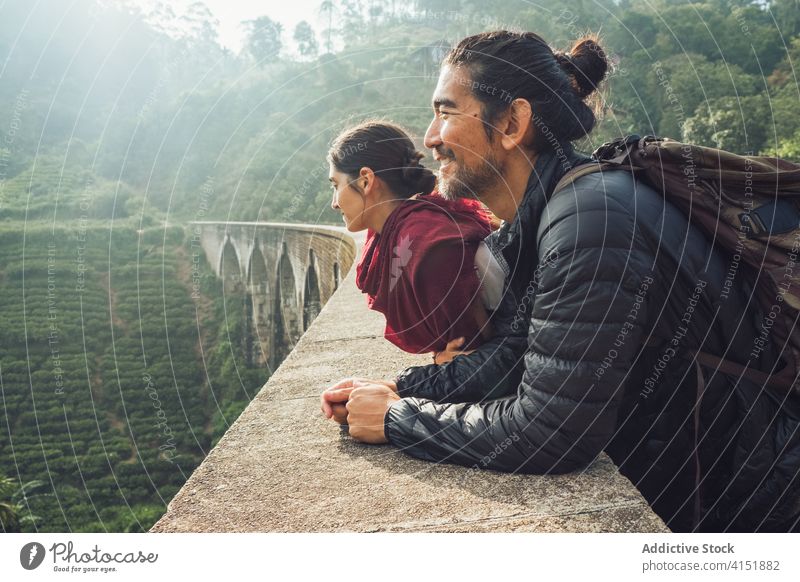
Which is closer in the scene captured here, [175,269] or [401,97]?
[401,97]

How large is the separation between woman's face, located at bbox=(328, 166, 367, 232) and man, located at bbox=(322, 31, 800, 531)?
53 cm

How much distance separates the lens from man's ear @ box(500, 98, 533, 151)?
1749 millimetres

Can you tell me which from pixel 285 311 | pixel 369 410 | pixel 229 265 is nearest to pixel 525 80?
pixel 369 410

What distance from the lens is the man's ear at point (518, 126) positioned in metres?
1.75

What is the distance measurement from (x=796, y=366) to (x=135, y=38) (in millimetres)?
48298

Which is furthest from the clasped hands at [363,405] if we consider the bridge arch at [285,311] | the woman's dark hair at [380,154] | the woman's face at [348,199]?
the bridge arch at [285,311]

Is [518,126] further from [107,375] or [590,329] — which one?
[107,375]

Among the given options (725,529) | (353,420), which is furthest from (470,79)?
(725,529)

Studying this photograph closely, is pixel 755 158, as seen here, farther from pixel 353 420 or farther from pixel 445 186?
pixel 353 420

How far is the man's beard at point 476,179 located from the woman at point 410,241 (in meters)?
0.25

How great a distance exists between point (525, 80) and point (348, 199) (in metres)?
0.82

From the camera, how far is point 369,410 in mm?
2000

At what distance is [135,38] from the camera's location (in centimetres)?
4381

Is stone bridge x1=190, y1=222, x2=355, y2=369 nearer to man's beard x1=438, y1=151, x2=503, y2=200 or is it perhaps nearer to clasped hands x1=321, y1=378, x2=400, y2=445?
clasped hands x1=321, y1=378, x2=400, y2=445
